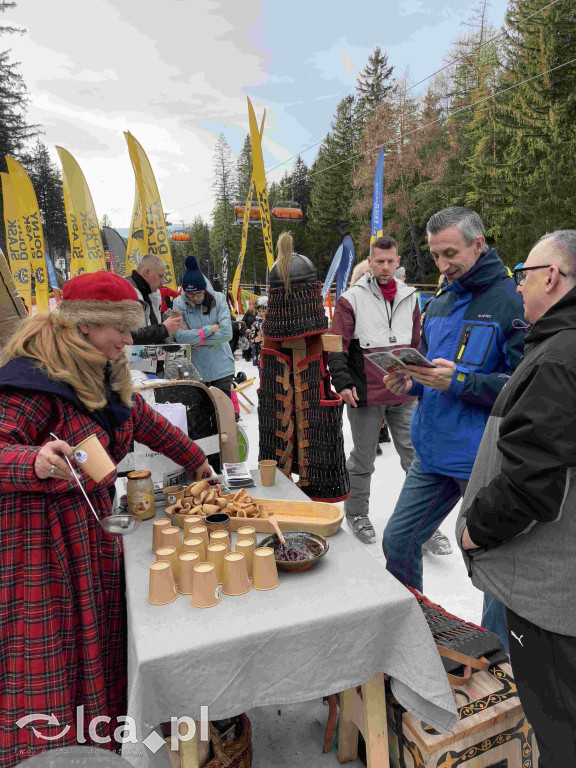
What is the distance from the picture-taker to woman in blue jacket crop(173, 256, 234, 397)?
179 inches

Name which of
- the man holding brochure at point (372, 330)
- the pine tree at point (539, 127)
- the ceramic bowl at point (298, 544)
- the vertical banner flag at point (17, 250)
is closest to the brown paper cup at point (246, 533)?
the ceramic bowl at point (298, 544)

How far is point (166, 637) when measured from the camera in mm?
1257

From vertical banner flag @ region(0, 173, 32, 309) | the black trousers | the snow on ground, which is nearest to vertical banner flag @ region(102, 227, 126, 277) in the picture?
vertical banner flag @ region(0, 173, 32, 309)

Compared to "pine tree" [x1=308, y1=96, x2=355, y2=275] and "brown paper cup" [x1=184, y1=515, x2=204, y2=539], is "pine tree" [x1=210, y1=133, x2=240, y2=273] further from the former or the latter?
"brown paper cup" [x1=184, y1=515, x2=204, y2=539]

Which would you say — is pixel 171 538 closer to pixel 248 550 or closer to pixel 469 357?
pixel 248 550

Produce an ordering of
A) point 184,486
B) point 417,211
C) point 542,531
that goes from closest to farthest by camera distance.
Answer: point 542,531
point 184,486
point 417,211

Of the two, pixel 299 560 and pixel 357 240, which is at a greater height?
pixel 357 240

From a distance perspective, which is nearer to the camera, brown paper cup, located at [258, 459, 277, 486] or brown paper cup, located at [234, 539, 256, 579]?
brown paper cup, located at [234, 539, 256, 579]

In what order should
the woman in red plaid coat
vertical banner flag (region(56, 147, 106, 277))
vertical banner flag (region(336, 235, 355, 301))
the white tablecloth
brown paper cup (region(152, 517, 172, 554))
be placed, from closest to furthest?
the white tablecloth
the woman in red plaid coat
brown paper cup (region(152, 517, 172, 554))
vertical banner flag (region(56, 147, 106, 277))
vertical banner flag (region(336, 235, 355, 301))

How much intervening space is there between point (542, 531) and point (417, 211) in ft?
99.8

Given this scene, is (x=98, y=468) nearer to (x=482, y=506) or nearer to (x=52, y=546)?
(x=52, y=546)

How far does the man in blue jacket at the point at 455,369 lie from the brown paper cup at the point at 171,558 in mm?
1149

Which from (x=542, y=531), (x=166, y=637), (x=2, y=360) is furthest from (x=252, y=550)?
(x=2, y=360)

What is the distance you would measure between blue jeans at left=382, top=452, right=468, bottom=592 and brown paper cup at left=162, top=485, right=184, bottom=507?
1023mm
